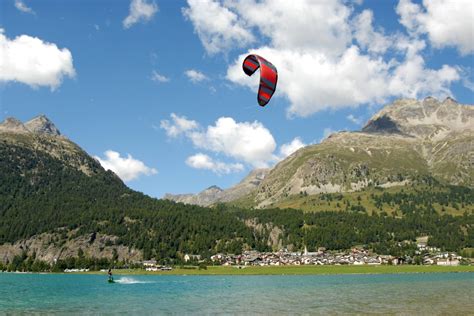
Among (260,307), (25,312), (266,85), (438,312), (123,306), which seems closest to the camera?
(266,85)

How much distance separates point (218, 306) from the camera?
65.2 meters

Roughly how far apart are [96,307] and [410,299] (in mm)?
42585

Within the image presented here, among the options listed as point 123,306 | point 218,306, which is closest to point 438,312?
point 218,306

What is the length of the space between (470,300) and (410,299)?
763 centimetres

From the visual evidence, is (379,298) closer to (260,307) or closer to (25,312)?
(260,307)

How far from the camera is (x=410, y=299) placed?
2803 inches

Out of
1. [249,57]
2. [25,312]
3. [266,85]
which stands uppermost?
[249,57]

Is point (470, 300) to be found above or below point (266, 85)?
below

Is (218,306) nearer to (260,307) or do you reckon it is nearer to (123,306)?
(260,307)

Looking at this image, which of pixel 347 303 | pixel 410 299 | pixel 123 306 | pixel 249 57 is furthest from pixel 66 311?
pixel 410 299

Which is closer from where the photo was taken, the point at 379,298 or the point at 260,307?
the point at 260,307

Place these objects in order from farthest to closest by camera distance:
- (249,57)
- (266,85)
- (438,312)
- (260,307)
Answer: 1. (260,307)
2. (438,312)
3. (249,57)
4. (266,85)

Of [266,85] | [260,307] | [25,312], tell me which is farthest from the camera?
[260,307]

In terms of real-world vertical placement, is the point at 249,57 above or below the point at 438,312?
above
